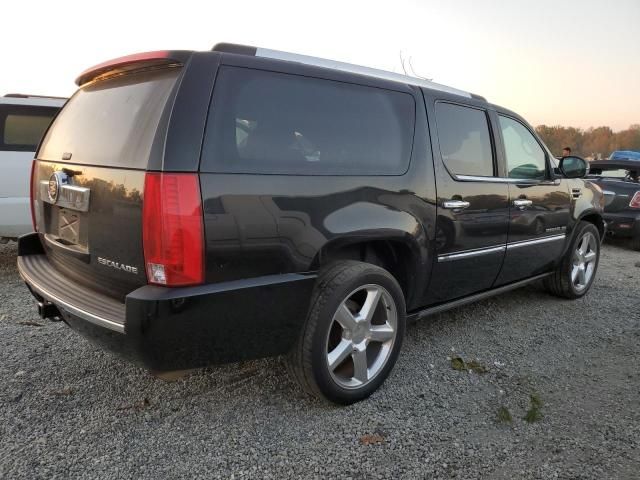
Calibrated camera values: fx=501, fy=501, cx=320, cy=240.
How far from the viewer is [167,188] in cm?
203

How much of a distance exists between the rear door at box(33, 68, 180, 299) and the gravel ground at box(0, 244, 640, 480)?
0.71m

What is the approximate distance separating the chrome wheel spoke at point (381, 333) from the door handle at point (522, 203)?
1.63 metres

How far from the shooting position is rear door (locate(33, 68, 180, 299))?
2.17 m

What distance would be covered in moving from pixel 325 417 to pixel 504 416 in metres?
0.97

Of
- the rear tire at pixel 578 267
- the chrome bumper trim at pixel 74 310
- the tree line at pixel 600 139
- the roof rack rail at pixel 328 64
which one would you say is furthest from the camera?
the tree line at pixel 600 139

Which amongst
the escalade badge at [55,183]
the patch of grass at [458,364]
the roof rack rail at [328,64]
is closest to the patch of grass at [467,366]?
the patch of grass at [458,364]

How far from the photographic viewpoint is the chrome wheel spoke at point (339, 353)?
8.71ft

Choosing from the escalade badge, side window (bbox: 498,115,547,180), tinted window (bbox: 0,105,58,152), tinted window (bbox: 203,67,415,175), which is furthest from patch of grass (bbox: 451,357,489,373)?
tinted window (bbox: 0,105,58,152)

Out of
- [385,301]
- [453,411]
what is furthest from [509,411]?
[385,301]

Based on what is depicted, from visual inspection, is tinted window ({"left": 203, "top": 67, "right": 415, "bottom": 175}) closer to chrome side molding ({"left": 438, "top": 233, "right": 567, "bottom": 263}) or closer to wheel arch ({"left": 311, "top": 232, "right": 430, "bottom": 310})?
wheel arch ({"left": 311, "top": 232, "right": 430, "bottom": 310})

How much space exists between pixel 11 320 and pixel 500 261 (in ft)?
12.5

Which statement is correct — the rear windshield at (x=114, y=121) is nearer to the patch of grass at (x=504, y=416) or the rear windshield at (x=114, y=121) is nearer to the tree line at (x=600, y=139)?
the patch of grass at (x=504, y=416)

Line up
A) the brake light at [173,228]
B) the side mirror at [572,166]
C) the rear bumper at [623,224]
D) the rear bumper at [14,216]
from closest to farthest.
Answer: the brake light at [173,228], the side mirror at [572,166], the rear bumper at [14,216], the rear bumper at [623,224]

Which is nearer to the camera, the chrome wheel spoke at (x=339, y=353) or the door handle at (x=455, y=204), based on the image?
the chrome wheel spoke at (x=339, y=353)
